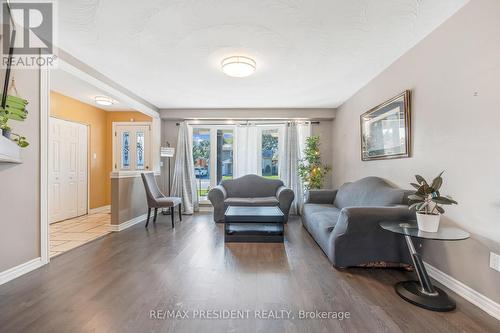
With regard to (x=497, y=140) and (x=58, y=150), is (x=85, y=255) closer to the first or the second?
(x=58, y=150)

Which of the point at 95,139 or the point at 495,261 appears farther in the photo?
the point at 95,139

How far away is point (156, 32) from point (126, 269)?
2515 millimetres

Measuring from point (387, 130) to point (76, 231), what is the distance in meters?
5.11

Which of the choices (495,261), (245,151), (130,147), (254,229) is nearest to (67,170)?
(130,147)

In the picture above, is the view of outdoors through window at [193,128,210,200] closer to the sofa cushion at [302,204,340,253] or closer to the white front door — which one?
the white front door

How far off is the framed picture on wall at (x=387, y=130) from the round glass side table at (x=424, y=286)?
1135mm

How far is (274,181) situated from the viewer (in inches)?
212

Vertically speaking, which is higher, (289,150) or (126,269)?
(289,150)

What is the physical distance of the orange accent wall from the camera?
497 cm

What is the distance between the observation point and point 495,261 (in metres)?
1.75

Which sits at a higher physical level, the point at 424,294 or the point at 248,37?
the point at 248,37

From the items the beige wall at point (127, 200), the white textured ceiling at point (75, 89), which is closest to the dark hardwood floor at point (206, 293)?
the beige wall at point (127, 200)

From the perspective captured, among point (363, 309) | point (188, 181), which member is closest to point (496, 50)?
point (363, 309)

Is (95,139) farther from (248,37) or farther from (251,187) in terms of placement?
(248,37)
